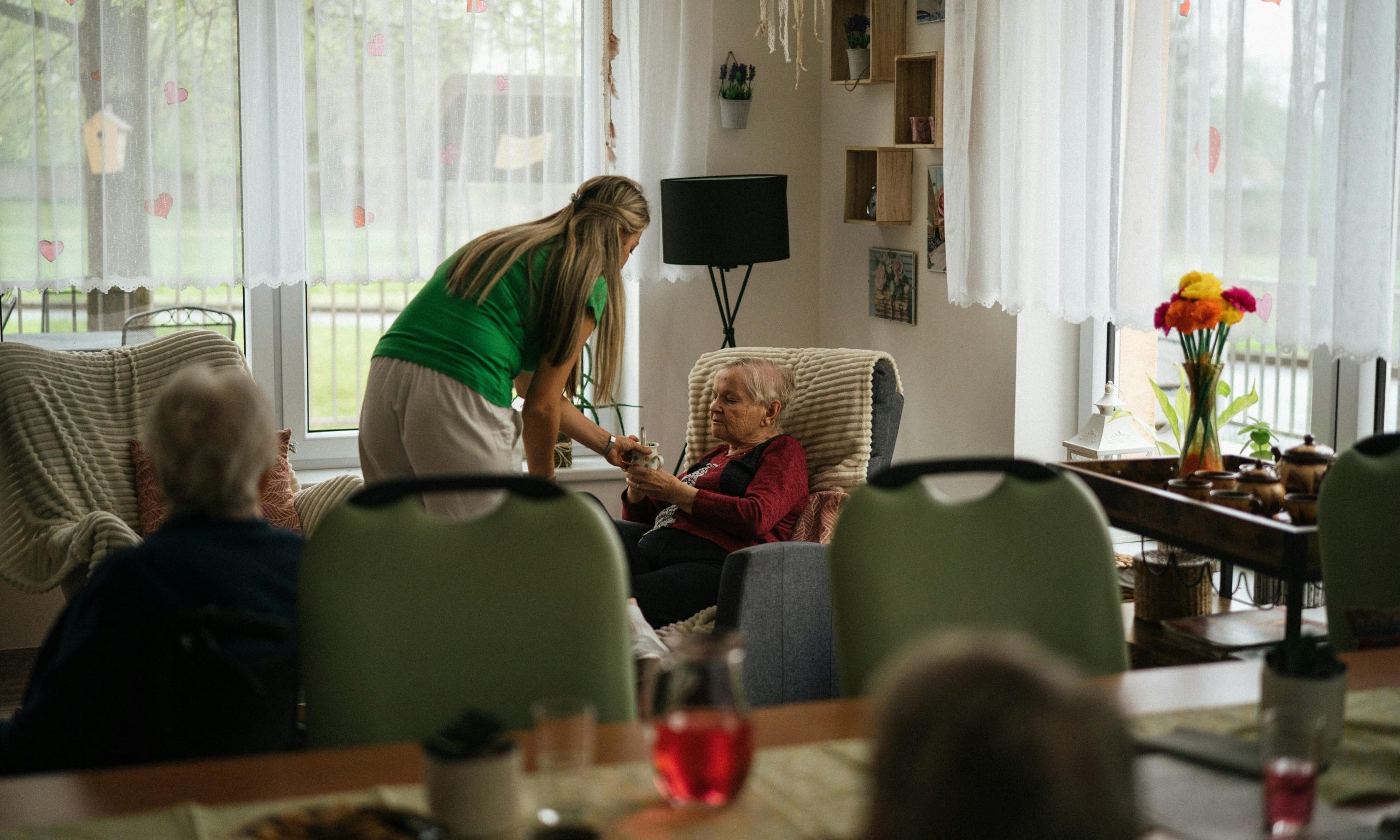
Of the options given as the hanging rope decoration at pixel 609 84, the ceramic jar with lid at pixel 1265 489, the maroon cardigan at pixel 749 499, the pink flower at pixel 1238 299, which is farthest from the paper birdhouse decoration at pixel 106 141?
the ceramic jar with lid at pixel 1265 489

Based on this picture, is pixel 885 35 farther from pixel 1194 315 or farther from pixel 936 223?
pixel 1194 315

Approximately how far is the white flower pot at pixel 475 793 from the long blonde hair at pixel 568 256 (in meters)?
1.76

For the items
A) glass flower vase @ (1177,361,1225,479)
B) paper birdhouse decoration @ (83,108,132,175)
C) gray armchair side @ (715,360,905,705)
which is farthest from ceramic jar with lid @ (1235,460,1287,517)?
paper birdhouse decoration @ (83,108,132,175)

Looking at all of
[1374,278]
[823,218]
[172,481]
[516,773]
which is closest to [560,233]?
[172,481]

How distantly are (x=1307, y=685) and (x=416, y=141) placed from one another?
3.53 m

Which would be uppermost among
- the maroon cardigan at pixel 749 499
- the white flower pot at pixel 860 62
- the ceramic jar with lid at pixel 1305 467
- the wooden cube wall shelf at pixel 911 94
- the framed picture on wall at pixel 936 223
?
the white flower pot at pixel 860 62

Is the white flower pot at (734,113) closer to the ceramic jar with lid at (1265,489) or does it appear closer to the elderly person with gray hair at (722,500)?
the elderly person with gray hair at (722,500)

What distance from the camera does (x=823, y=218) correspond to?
4949 mm

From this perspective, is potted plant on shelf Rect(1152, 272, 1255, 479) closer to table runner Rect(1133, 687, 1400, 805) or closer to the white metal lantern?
the white metal lantern

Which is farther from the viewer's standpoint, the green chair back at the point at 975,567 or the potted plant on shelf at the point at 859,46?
the potted plant on shelf at the point at 859,46

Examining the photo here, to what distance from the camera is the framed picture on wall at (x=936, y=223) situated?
4.14 meters

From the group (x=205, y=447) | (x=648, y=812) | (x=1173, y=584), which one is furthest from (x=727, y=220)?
(x=648, y=812)

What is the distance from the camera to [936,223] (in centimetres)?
417

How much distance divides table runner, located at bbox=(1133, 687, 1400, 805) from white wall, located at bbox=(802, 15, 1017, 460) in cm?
249
